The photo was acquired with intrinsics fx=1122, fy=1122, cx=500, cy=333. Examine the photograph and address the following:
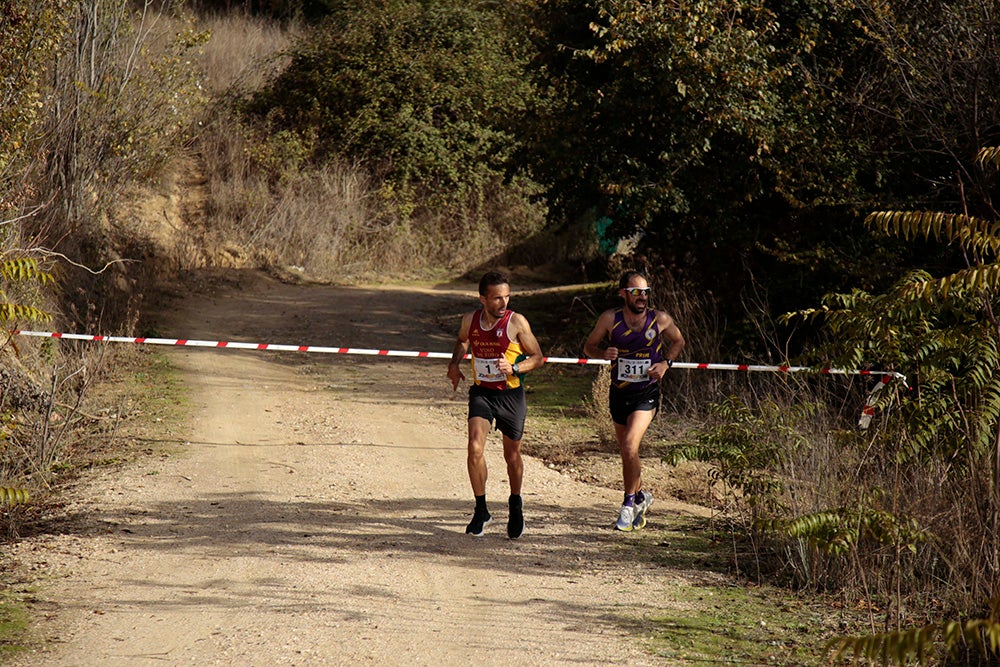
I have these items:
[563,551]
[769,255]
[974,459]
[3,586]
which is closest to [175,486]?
[3,586]

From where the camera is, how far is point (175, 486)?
29.3 ft

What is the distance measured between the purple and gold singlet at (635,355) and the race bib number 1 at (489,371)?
0.87 meters

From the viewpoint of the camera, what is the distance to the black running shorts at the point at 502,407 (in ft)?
24.9

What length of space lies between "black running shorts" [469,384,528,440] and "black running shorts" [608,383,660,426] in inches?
28.9

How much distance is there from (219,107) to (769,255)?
56.2ft

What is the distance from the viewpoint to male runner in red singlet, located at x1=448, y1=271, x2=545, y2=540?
748 centimetres

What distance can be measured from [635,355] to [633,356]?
0.02 metres

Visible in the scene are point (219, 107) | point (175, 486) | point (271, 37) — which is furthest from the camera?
point (271, 37)

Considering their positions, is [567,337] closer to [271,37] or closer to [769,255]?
[769,255]

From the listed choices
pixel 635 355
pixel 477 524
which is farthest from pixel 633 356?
pixel 477 524

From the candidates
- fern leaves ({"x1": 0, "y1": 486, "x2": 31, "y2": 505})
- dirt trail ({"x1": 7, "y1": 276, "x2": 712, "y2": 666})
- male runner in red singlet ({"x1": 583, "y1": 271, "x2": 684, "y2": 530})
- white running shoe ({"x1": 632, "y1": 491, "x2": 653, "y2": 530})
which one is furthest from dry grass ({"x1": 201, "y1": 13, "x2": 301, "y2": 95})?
fern leaves ({"x1": 0, "y1": 486, "x2": 31, "y2": 505})

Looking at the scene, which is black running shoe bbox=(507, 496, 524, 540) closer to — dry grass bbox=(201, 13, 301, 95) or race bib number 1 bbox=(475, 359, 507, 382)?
race bib number 1 bbox=(475, 359, 507, 382)

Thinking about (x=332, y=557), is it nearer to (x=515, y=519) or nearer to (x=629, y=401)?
(x=515, y=519)

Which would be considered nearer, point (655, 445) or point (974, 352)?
point (974, 352)
